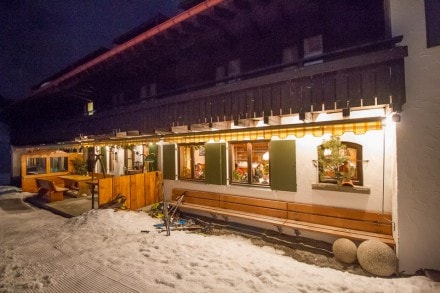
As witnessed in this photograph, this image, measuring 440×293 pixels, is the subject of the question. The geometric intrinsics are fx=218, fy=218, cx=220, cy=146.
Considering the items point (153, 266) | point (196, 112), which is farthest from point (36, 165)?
point (153, 266)

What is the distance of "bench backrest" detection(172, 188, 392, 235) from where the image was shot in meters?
5.70

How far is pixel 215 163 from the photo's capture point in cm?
889

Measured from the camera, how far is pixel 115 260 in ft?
18.5

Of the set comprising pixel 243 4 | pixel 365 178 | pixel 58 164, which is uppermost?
pixel 243 4

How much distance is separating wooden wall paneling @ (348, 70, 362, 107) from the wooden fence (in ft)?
30.7

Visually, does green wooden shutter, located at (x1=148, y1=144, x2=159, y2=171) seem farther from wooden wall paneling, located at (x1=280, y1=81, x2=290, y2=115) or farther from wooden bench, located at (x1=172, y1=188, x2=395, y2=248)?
wooden wall paneling, located at (x1=280, y1=81, x2=290, y2=115)

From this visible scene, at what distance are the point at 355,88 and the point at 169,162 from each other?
8.43 meters

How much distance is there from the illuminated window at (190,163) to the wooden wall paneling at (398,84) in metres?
6.99

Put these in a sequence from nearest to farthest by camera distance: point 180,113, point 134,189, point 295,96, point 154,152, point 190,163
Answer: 1. point 295,96
2. point 180,113
3. point 190,163
4. point 134,189
5. point 154,152

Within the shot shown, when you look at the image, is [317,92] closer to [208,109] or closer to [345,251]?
[208,109]

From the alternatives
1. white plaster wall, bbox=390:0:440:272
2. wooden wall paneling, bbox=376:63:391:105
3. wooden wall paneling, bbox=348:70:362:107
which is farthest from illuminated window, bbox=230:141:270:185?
white plaster wall, bbox=390:0:440:272

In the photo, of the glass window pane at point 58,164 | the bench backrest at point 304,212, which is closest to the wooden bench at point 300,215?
the bench backrest at point 304,212

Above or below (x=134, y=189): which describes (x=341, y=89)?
above

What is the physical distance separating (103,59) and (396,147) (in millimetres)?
10845
